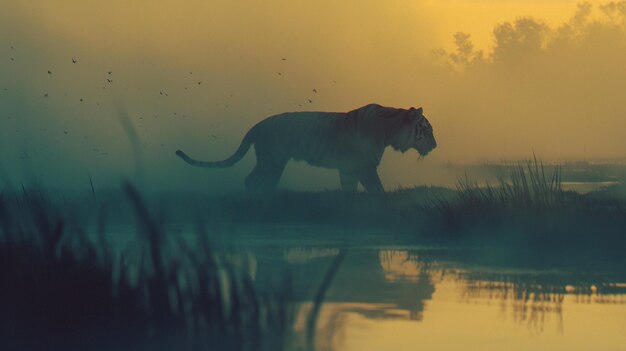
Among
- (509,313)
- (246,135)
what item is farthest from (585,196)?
(509,313)

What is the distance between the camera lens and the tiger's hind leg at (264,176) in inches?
647

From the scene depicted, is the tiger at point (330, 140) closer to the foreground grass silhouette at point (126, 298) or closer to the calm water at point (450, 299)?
the calm water at point (450, 299)

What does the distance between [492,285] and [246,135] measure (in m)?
8.31

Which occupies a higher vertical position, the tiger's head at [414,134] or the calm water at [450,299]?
the tiger's head at [414,134]

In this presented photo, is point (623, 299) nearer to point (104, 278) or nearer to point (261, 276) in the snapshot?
point (261, 276)

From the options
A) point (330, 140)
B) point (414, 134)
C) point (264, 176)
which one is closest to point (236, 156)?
point (264, 176)

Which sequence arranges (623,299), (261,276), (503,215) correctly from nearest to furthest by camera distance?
(623,299) → (261,276) → (503,215)

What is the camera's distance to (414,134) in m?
17.0

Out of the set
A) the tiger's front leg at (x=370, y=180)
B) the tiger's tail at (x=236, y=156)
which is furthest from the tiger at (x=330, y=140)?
the tiger's front leg at (x=370, y=180)

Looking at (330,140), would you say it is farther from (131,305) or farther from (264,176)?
(131,305)

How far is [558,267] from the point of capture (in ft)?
32.4

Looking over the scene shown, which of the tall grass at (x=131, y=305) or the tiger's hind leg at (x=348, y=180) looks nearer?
the tall grass at (x=131, y=305)

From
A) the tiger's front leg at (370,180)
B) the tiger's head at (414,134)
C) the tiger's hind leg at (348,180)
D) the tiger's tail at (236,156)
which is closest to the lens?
the tiger's front leg at (370,180)

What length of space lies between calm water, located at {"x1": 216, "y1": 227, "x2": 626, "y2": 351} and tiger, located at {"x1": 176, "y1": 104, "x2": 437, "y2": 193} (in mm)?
5119
